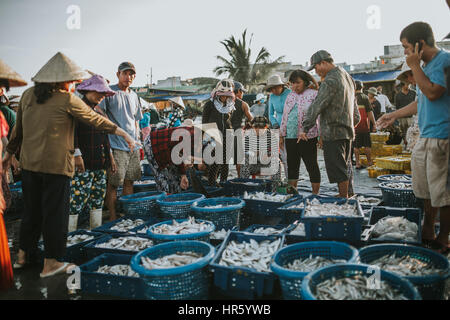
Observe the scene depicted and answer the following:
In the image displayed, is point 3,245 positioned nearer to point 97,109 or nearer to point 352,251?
point 97,109

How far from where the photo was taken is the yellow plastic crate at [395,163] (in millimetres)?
6590

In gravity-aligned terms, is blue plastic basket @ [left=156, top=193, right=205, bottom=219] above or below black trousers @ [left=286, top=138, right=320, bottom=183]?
below

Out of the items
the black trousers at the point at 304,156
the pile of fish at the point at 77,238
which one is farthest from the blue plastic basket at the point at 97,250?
the black trousers at the point at 304,156

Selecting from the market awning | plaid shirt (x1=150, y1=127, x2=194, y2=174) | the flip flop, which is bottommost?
the flip flop

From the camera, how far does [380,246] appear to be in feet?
9.13

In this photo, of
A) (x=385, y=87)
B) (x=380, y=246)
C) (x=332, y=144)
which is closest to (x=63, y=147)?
(x=380, y=246)

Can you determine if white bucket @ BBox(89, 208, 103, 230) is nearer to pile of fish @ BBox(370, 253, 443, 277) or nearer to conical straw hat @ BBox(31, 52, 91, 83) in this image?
conical straw hat @ BBox(31, 52, 91, 83)

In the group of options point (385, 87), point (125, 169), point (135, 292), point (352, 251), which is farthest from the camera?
point (385, 87)

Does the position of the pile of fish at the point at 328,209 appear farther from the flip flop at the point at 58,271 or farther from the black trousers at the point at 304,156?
the flip flop at the point at 58,271

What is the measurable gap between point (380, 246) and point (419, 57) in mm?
1713

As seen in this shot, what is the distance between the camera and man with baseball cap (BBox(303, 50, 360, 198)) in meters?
4.45

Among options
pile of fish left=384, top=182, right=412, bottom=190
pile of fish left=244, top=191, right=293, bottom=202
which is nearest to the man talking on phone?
pile of fish left=384, top=182, right=412, bottom=190

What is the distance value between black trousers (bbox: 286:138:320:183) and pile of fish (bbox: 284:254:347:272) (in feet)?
8.54

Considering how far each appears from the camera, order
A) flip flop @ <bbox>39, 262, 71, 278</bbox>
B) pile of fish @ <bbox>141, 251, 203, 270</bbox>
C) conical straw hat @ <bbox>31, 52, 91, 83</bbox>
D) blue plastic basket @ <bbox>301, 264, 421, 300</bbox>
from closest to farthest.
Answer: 1. blue plastic basket @ <bbox>301, 264, 421, 300</bbox>
2. pile of fish @ <bbox>141, 251, 203, 270</bbox>
3. conical straw hat @ <bbox>31, 52, 91, 83</bbox>
4. flip flop @ <bbox>39, 262, 71, 278</bbox>
